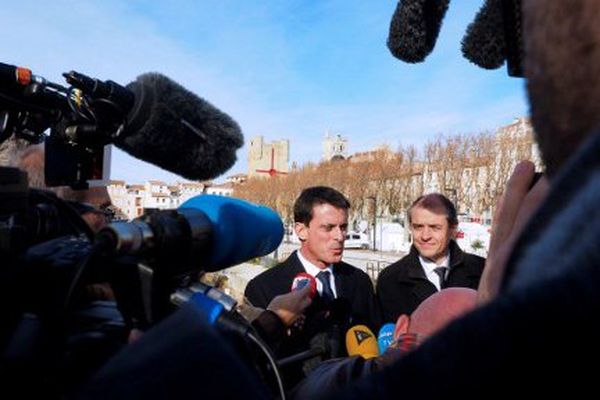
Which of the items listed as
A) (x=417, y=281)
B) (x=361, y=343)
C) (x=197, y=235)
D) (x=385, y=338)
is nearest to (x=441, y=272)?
(x=417, y=281)

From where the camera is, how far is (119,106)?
1078 mm

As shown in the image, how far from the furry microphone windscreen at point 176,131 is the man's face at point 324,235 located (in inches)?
97.7

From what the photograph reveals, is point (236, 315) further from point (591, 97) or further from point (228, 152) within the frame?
point (591, 97)

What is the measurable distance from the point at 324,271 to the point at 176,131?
2.64 meters

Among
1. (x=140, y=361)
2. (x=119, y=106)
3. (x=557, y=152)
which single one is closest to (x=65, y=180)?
(x=119, y=106)

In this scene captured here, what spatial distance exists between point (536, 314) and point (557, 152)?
297mm

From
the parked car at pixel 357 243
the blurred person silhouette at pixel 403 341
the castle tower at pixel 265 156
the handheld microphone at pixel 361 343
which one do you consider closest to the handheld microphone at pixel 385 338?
the handheld microphone at pixel 361 343

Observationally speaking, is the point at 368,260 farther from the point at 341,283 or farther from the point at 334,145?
the point at 334,145

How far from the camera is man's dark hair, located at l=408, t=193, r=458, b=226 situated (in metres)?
4.36

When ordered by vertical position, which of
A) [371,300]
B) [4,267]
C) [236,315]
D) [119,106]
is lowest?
[371,300]

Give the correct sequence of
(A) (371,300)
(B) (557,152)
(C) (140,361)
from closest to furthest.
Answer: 1. (C) (140,361)
2. (B) (557,152)
3. (A) (371,300)

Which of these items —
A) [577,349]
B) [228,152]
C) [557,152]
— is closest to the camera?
[577,349]

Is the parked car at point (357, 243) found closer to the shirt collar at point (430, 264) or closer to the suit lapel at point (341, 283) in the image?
the shirt collar at point (430, 264)

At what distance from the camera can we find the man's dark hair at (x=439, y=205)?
4355mm
